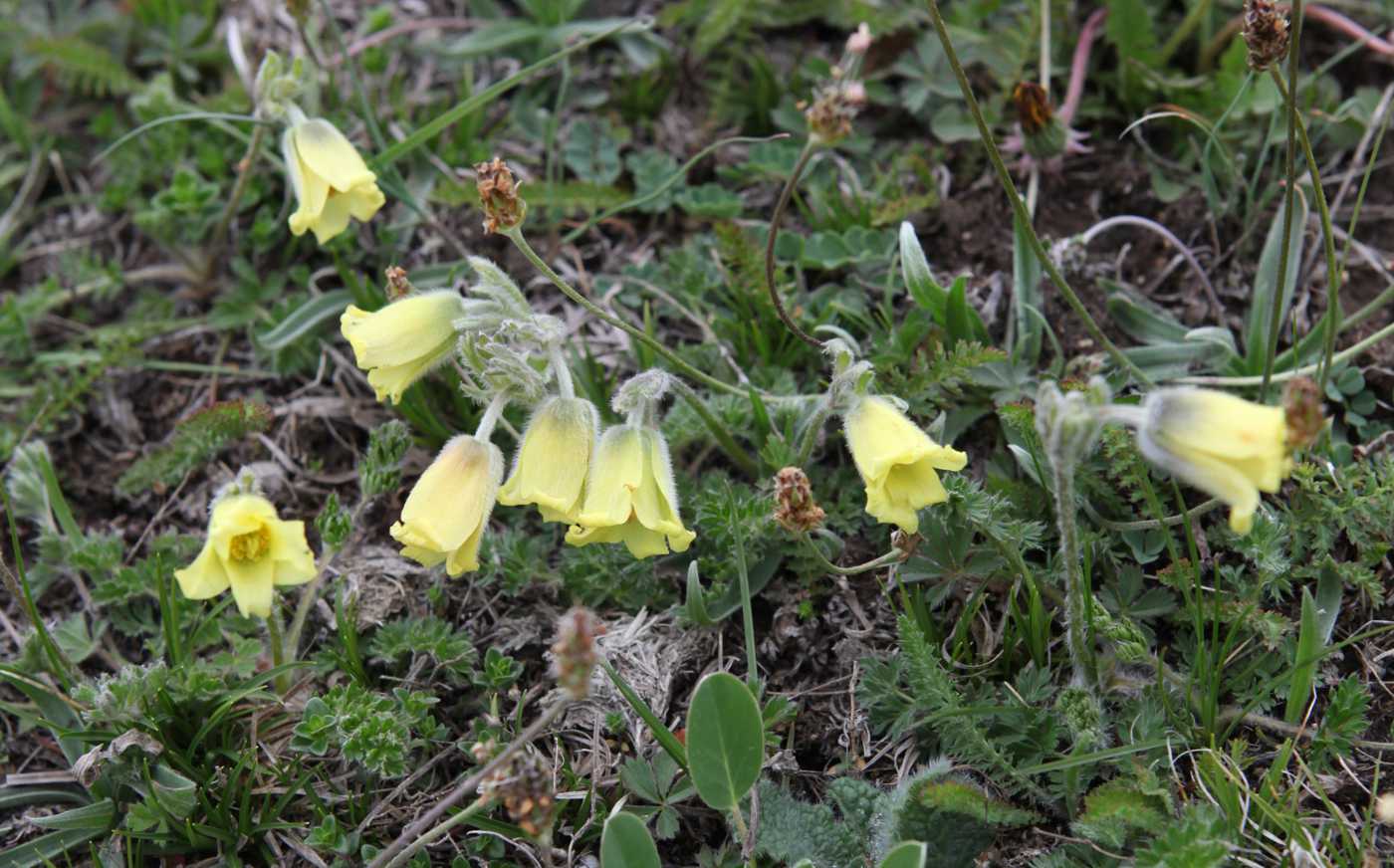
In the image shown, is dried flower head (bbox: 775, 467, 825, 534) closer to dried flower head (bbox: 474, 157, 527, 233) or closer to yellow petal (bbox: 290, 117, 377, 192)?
dried flower head (bbox: 474, 157, 527, 233)

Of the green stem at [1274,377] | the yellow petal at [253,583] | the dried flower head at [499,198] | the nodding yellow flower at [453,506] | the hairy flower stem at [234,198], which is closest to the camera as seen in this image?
the yellow petal at [253,583]

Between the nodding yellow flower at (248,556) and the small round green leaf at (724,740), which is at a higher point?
the nodding yellow flower at (248,556)

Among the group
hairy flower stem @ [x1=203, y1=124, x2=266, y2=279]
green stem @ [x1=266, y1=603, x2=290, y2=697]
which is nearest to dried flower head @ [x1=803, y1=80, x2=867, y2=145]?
green stem @ [x1=266, y1=603, x2=290, y2=697]

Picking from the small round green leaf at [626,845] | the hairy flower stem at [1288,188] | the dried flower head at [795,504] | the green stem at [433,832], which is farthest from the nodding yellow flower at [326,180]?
the hairy flower stem at [1288,188]

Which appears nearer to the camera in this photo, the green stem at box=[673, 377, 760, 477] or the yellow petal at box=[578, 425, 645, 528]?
the yellow petal at box=[578, 425, 645, 528]

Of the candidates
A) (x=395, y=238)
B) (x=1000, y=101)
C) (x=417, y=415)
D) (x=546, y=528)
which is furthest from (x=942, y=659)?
(x=395, y=238)

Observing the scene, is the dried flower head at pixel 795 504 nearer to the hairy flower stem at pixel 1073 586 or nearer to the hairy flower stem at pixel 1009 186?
the hairy flower stem at pixel 1073 586
